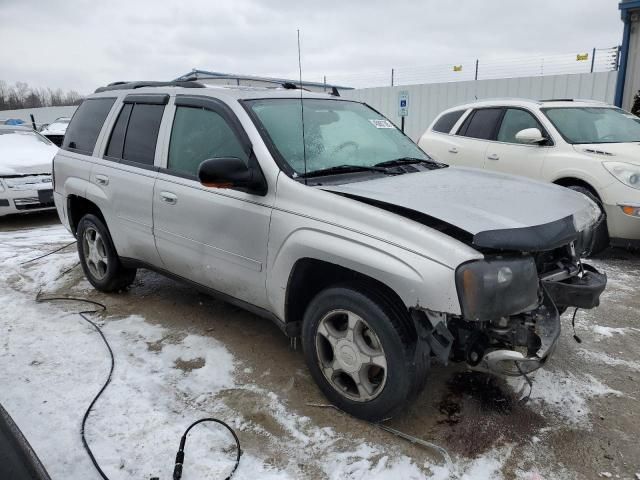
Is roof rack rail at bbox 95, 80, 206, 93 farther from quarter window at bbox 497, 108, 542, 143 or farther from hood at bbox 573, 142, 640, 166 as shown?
hood at bbox 573, 142, 640, 166

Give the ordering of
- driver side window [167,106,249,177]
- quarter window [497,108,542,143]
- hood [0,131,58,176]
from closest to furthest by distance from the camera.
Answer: driver side window [167,106,249,177] → quarter window [497,108,542,143] → hood [0,131,58,176]

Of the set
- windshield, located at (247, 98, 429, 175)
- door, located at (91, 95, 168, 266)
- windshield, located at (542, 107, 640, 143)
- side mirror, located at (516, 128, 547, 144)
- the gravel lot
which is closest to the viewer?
the gravel lot

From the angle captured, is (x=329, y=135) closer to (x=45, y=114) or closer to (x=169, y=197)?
(x=169, y=197)

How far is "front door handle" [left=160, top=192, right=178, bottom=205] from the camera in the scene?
347 cm

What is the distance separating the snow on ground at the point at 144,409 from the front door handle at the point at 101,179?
1.12 meters

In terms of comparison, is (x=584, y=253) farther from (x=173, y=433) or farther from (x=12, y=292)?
(x=12, y=292)

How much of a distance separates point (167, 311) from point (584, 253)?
3.21 meters

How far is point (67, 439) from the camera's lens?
8.35 feet

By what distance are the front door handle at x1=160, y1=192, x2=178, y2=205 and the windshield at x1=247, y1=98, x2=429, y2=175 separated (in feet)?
2.78

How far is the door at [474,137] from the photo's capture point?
6566mm

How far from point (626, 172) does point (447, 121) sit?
2635 mm

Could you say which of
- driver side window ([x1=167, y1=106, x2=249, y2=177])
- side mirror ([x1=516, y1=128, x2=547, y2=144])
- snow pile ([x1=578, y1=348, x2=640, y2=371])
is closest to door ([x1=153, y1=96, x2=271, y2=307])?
driver side window ([x1=167, y1=106, x2=249, y2=177])

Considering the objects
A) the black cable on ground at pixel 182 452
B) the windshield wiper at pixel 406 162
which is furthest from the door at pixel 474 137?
the black cable on ground at pixel 182 452

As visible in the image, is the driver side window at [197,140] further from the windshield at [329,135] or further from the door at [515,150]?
the door at [515,150]
